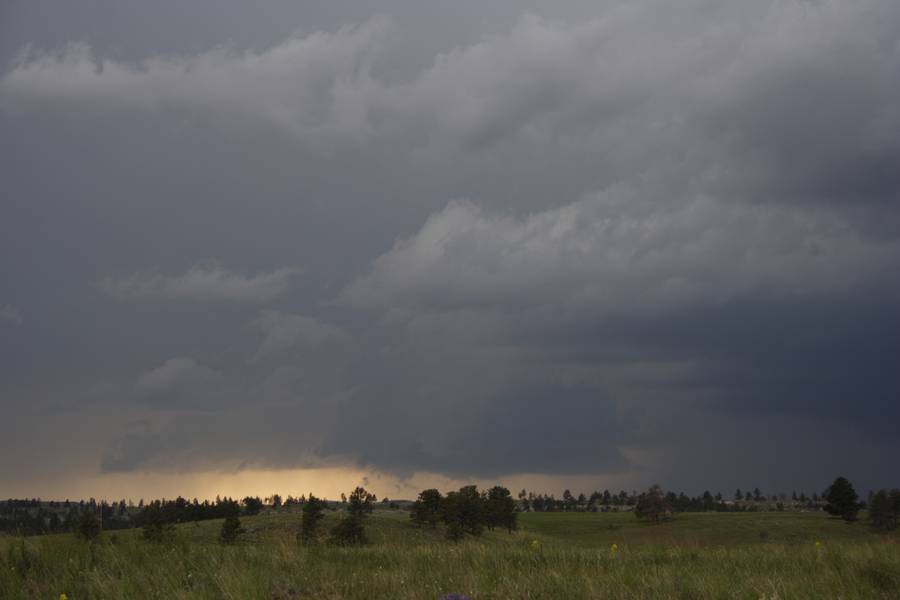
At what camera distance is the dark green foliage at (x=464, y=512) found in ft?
280

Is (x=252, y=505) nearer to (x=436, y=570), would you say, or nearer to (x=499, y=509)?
(x=499, y=509)

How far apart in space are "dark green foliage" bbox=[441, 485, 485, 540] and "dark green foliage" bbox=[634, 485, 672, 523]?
6636 centimetres

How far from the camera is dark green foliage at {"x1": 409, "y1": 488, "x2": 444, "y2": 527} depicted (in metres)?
97.8

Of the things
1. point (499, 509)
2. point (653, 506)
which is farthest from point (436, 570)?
point (653, 506)

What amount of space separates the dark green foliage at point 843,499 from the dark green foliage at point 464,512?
205 feet

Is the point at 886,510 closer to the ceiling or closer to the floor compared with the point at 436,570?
closer to the floor

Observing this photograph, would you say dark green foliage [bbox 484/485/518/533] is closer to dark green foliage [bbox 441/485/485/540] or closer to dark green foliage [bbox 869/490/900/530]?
dark green foliage [bbox 441/485/485/540]

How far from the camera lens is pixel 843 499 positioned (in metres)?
120

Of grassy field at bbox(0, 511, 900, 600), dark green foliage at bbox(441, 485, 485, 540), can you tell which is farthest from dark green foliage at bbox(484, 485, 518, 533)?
grassy field at bbox(0, 511, 900, 600)

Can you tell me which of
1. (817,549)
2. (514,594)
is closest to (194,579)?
(514,594)

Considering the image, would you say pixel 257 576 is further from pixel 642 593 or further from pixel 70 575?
pixel 642 593

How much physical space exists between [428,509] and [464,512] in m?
12.3

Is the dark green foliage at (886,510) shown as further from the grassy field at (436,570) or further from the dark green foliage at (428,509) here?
the grassy field at (436,570)

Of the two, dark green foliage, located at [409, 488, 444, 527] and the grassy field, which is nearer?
the grassy field
